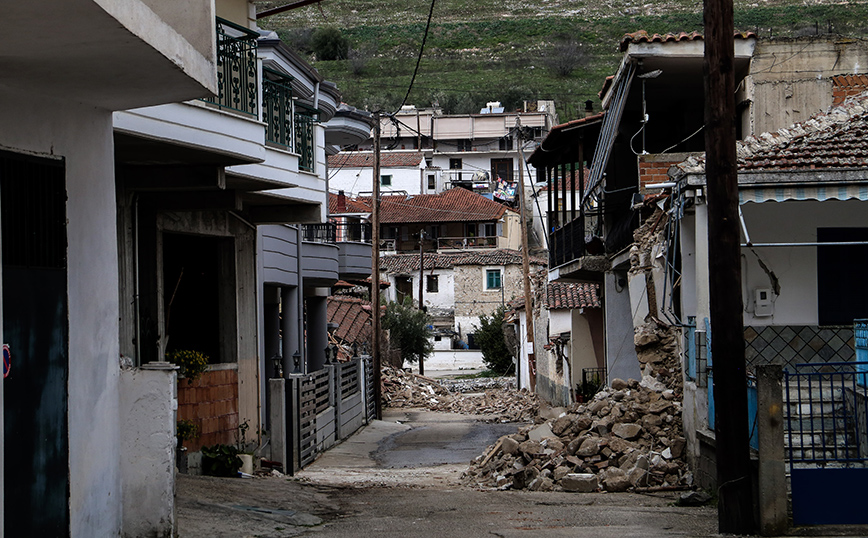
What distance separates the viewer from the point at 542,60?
11600 cm

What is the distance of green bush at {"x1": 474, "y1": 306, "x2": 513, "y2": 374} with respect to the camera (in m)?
52.7

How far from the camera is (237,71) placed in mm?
12461

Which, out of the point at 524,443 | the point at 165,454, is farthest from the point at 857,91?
the point at 165,454

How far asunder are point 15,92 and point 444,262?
6047 cm

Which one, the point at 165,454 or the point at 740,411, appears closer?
the point at 165,454

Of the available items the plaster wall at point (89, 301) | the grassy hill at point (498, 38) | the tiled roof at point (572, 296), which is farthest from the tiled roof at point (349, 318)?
the grassy hill at point (498, 38)

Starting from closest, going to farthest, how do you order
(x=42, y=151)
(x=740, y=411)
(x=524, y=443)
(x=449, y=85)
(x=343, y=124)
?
(x=42, y=151) < (x=740, y=411) < (x=524, y=443) < (x=343, y=124) < (x=449, y=85)

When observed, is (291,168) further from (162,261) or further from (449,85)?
(449,85)

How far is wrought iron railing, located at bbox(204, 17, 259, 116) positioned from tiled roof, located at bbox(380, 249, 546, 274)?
5280cm

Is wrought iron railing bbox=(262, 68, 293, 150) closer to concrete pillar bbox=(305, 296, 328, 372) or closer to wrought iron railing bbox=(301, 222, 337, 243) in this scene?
wrought iron railing bbox=(301, 222, 337, 243)

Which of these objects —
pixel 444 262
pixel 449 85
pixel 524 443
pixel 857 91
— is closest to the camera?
pixel 524 443

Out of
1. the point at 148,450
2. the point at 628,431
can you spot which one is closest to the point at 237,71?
the point at 148,450

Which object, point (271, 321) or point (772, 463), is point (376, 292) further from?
point (772, 463)

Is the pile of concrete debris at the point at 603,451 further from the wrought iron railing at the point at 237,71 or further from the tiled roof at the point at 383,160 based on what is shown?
the tiled roof at the point at 383,160
